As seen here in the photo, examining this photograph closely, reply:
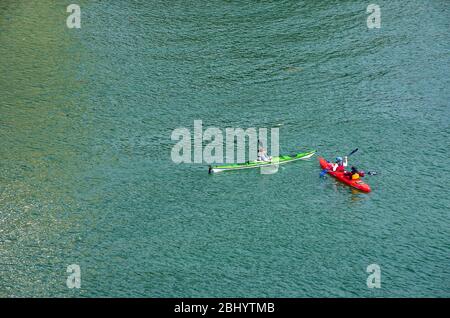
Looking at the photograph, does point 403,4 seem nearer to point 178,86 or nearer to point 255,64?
point 255,64

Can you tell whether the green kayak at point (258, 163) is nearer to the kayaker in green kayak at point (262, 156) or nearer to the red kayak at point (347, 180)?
the kayaker in green kayak at point (262, 156)

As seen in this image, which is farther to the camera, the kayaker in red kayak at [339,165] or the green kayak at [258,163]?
the green kayak at [258,163]

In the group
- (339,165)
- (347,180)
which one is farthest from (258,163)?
(347,180)

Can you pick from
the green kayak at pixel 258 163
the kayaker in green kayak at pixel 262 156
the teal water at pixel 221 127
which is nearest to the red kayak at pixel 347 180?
the teal water at pixel 221 127

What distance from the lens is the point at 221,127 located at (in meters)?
85.5

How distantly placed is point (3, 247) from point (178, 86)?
3245cm

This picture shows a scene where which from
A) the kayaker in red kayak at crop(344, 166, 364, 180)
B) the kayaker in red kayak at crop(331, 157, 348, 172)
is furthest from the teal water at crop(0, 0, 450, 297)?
the kayaker in red kayak at crop(331, 157, 348, 172)

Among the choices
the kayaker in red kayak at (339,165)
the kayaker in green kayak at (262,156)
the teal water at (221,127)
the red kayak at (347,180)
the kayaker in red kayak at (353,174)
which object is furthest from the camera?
the kayaker in green kayak at (262,156)

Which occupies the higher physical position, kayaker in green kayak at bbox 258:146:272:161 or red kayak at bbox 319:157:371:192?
kayaker in green kayak at bbox 258:146:272:161

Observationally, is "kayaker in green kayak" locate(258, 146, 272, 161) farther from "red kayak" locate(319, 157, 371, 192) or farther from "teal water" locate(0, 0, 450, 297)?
"red kayak" locate(319, 157, 371, 192)

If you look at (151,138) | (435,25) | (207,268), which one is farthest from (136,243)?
(435,25)

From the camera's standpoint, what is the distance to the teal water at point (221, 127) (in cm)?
6619

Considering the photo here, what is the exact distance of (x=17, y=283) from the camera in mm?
64188

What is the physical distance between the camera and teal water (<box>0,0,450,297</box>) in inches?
2606
